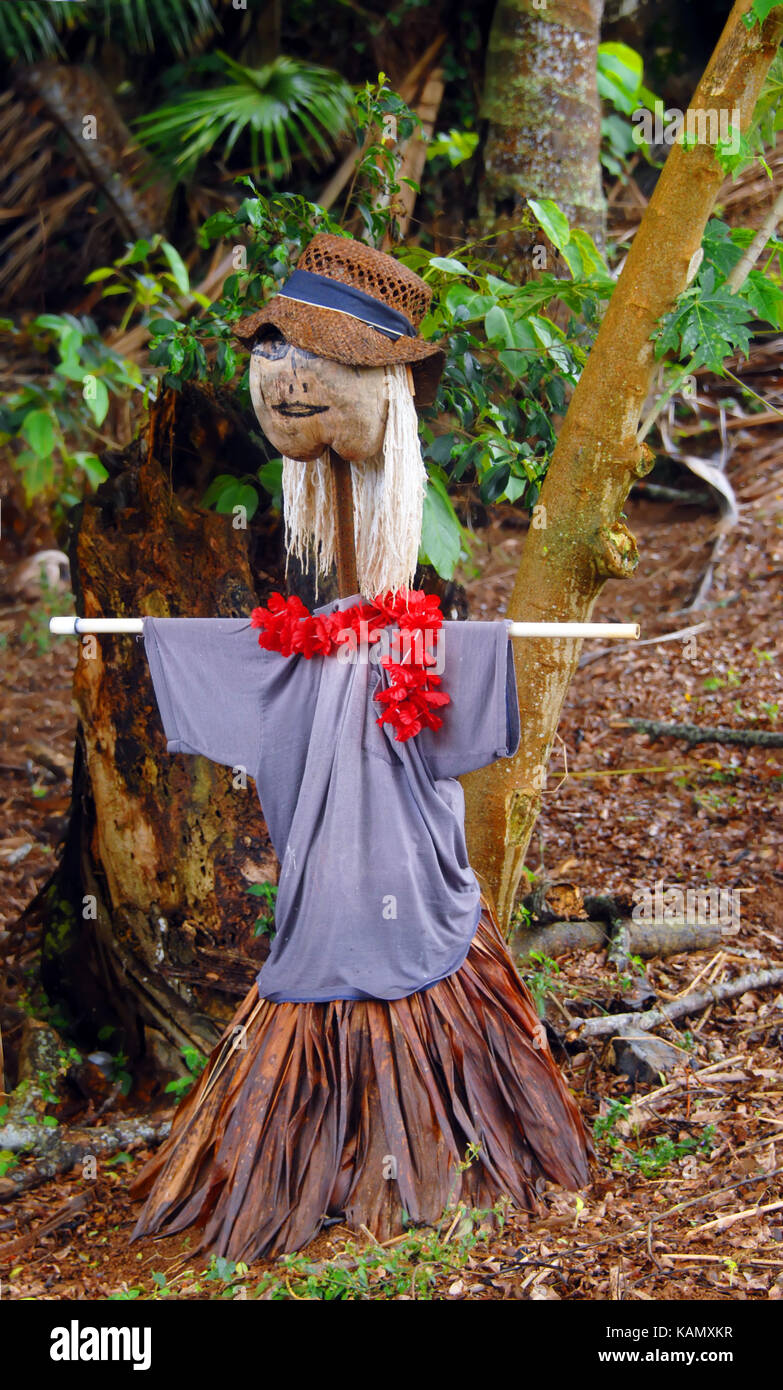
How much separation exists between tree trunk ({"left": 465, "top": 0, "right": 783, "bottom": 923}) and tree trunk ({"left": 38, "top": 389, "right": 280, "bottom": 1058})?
786 millimetres

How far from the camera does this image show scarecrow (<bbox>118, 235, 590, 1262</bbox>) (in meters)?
2.37

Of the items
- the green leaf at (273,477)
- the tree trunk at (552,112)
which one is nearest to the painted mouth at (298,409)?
the green leaf at (273,477)

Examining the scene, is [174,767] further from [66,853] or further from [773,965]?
[773,965]

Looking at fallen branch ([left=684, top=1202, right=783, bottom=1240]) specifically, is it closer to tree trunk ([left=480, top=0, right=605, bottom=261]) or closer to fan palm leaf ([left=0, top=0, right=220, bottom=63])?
tree trunk ([left=480, top=0, right=605, bottom=261])

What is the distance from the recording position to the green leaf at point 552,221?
2.97 m

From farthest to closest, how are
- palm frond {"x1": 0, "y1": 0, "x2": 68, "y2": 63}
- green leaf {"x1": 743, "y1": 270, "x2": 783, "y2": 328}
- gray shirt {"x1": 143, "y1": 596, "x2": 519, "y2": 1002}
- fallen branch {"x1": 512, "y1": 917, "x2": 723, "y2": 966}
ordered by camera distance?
palm frond {"x1": 0, "y1": 0, "x2": 68, "y2": 63} → fallen branch {"x1": 512, "y1": 917, "x2": 723, "y2": 966} → green leaf {"x1": 743, "y1": 270, "x2": 783, "y2": 328} → gray shirt {"x1": 143, "y1": 596, "x2": 519, "y2": 1002}

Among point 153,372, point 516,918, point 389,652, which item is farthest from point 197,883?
point 153,372

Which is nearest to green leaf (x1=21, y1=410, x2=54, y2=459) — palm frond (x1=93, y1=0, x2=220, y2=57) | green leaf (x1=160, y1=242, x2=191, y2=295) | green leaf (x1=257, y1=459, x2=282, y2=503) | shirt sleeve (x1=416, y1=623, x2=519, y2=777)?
green leaf (x1=160, y1=242, x2=191, y2=295)

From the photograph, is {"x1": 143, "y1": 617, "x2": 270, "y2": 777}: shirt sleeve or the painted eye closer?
the painted eye

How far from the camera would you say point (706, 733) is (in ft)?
16.0

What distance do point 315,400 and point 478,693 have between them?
70cm

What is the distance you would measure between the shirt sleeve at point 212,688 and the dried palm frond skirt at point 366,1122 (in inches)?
23.9

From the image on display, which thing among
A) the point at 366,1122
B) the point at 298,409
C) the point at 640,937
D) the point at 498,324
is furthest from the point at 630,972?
the point at 298,409

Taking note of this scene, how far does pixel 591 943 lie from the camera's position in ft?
12.4
